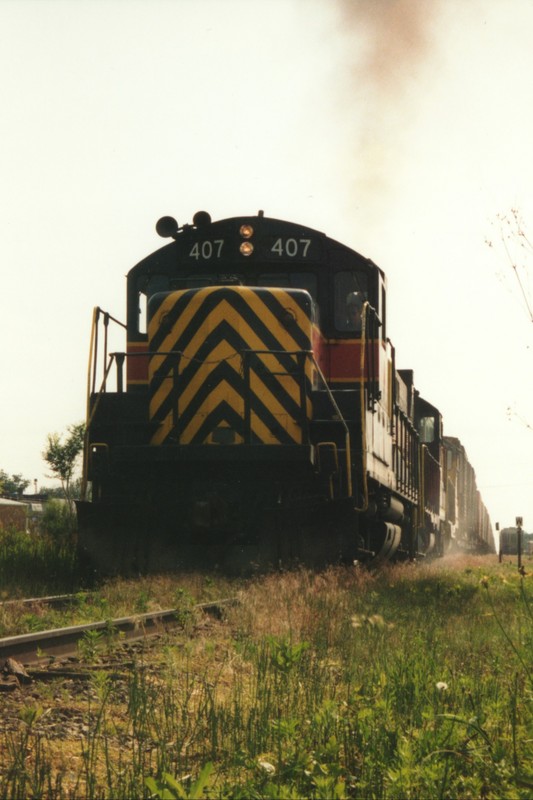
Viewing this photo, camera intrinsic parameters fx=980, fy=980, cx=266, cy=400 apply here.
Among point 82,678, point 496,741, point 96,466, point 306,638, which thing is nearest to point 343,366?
point 96,466

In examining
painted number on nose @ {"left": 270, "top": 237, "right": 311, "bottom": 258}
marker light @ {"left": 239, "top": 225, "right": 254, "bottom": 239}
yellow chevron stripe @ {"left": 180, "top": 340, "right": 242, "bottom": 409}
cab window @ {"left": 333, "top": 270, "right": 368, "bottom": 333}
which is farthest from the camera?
cab window @ {"left": 333, "top": 270, "right": 368, "bottom": 333}

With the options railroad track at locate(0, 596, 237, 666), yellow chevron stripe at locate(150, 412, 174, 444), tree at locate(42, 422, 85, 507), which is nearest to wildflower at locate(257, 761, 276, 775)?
railroad track at locate(0, 596, 237, 666)

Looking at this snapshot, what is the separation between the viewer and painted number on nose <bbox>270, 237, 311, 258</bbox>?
10383 millimetres

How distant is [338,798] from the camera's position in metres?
2.71

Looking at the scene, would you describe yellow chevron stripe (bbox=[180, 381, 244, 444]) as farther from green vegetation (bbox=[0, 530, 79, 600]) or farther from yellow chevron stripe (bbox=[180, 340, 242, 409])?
green vegetation (bbox=[0, 530, 79, 600])

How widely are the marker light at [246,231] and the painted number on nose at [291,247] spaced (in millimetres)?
274

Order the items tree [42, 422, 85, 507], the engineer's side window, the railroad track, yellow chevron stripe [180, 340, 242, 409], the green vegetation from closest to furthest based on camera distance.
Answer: the railroad track → the green vegetation → yellow chevron stripe [180, 340, 242, 409] → the engineer's side window → tree [42, 422, 85, 507]

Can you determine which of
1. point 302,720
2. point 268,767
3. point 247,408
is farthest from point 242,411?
point 268,767

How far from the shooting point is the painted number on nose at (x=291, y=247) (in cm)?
1038

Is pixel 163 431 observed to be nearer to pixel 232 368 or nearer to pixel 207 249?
pixel 232 368

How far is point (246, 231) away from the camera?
1028cm

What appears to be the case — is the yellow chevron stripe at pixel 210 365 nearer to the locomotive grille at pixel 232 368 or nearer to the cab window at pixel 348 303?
the locomotive grille at pixel 232 368

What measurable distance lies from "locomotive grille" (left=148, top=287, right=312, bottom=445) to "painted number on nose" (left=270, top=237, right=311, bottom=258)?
64cm

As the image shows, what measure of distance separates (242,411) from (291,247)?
1.93 metres
